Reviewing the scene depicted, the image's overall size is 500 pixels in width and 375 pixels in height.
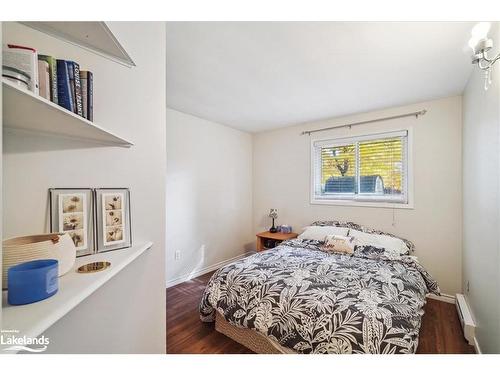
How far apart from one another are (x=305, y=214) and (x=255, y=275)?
1961 millimetres

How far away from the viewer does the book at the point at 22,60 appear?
23.0 inches

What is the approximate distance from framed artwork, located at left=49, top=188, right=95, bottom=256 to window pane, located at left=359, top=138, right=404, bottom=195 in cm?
323

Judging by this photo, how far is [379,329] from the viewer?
51.5 inches

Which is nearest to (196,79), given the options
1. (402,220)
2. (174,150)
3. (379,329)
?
(174,150)

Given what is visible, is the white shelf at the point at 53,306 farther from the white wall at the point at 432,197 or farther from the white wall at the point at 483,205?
the white wall at the point at 432,197

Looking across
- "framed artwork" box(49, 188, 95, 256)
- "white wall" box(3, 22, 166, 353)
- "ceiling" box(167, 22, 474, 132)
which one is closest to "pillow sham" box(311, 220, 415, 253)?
"ceiling" box(167, 22, 474, 132)

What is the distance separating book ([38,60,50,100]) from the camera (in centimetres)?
66

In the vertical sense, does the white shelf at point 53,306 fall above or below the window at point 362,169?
below

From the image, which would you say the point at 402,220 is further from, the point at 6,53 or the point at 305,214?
the point at 6,53

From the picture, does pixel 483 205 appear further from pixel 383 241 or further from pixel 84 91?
pixel 84 91

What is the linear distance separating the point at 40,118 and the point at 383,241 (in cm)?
305

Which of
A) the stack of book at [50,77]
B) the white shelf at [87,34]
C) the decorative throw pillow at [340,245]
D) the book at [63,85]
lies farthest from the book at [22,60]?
the decorative throw pillow at [340,245]

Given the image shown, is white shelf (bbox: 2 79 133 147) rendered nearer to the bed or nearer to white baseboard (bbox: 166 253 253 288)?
the bed

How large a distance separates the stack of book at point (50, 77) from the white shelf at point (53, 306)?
1.75 feet
